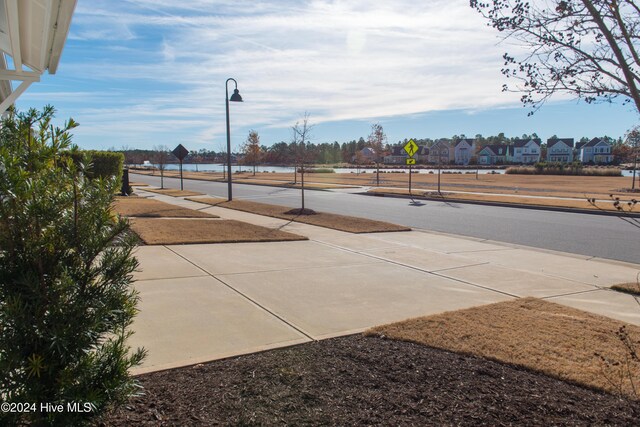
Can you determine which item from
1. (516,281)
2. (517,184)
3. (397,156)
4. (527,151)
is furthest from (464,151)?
(516,281)

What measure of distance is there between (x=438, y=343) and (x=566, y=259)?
640 centimetres

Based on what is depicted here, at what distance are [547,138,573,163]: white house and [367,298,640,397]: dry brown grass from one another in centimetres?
11916

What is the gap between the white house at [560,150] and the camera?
11269cm

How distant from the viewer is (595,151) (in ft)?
365

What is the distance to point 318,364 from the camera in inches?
152

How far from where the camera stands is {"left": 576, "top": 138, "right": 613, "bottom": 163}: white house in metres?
107

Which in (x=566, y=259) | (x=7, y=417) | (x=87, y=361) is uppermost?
(x=87, y=361)

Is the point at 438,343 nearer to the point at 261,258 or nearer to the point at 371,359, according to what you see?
the point at 371,359

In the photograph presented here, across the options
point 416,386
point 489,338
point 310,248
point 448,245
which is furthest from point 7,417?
point 448,245

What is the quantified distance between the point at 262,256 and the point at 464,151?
130 m

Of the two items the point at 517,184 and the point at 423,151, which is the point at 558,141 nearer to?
the point at 423,151

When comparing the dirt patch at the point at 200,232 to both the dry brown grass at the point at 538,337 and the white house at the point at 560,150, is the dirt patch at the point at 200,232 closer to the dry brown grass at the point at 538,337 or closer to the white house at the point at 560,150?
the dry brown grass at the point at 538,337

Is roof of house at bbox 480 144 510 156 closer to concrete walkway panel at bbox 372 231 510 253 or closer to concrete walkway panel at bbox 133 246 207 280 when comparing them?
concrete walkway panel at bbox 372 231 510 253

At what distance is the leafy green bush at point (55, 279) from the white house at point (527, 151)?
5092 inches
